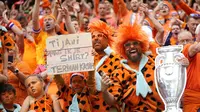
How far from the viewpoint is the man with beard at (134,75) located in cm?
832

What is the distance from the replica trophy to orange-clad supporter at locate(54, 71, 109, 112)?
1.20 m

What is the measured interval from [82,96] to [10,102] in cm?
95

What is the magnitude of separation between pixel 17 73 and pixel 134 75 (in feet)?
6.71

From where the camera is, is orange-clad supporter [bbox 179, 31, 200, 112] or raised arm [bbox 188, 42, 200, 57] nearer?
raised arm [bbox 188, 42, 200, 57]

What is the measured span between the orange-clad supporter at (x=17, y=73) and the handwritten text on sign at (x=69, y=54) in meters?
1.43

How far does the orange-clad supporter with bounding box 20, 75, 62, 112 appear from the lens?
8734 millimetres

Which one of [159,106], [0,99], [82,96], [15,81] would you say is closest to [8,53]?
[15,81]

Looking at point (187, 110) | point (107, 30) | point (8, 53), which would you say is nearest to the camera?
point (187, 110)

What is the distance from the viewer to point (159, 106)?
8.33m

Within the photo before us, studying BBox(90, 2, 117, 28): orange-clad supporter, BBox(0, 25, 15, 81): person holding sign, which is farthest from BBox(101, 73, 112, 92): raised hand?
BBox(90, 2, 117, 28): orange-clad supporter

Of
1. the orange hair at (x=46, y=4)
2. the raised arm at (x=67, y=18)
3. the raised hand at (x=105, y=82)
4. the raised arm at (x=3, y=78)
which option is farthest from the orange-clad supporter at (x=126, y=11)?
the raised hand at (x=105, y=82)

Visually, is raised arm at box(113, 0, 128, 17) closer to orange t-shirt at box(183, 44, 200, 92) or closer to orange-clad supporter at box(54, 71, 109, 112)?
orange-clad supporter at box(54, 71, 109, 112)

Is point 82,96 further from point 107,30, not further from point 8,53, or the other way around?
point 8,53

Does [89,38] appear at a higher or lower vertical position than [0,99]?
higher
